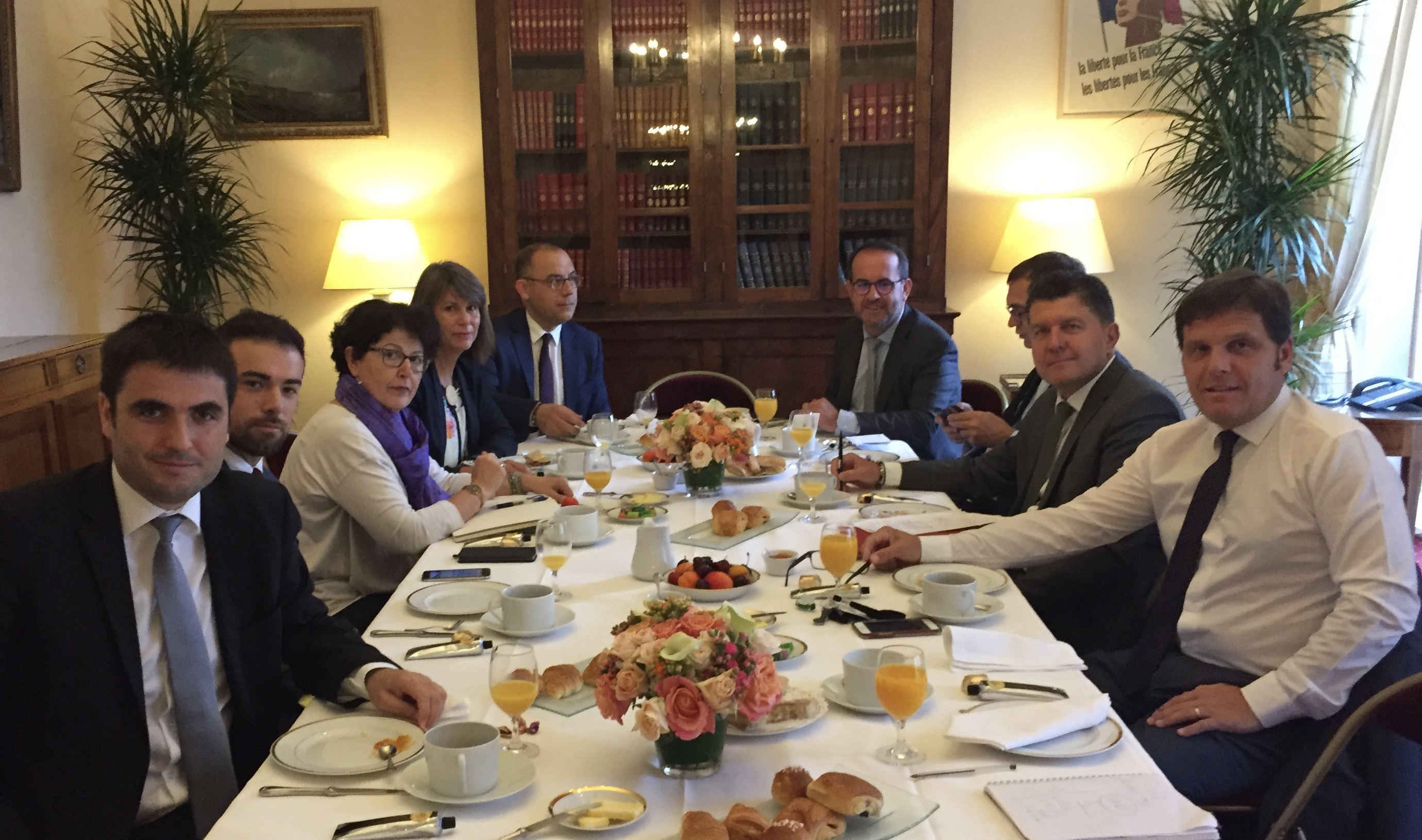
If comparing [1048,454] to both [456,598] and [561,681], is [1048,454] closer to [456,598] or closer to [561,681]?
[456,598]

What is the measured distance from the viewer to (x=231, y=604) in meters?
1.77

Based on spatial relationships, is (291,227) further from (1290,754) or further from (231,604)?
(1290,754)

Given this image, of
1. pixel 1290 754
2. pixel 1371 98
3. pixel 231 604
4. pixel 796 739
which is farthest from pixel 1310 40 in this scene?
pixel 231 604

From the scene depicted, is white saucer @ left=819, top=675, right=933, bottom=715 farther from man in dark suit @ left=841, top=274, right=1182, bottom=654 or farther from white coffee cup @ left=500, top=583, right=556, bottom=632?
man in dark suit @ left=841, top=274, right=1182, bottom=654

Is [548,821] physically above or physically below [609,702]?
below

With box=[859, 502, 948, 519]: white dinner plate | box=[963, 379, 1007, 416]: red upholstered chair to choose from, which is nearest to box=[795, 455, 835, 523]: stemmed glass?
box=[859, 502, 948, 519]: white dinner plate

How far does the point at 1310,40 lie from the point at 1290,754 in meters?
3.55

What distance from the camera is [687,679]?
4.19 feet

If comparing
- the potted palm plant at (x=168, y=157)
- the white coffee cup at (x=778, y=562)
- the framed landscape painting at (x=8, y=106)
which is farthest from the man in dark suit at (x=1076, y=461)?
the framed landscape painting at (x=8, y=106)

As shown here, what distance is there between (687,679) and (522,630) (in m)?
0.63

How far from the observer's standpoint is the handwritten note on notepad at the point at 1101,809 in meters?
1.21

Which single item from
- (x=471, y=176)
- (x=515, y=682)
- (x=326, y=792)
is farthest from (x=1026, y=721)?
(x=471, y=176)

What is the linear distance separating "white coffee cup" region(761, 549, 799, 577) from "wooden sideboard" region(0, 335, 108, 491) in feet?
9.09

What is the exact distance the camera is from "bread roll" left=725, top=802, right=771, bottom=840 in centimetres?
117
